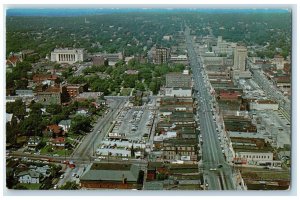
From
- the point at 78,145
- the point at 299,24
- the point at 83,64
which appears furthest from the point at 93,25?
the point at 299,24

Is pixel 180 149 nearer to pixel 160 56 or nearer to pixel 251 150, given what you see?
pixel 251 150

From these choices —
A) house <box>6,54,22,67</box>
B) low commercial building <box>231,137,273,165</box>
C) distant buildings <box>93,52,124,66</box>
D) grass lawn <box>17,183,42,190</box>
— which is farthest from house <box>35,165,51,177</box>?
low commercial building <box>231,137,273,165</box>

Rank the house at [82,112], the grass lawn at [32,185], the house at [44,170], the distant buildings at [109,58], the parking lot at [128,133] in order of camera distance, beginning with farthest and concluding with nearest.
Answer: the distant buildings at [109,58], the house at [82,112], the parking lot at [128,133], the house at [44,170], the grass lawn at [32,185]

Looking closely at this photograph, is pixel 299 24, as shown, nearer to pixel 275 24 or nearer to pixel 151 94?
pixel 275 24

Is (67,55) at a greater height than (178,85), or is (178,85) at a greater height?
(67,55)

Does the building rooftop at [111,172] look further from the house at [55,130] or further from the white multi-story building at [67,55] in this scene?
the white multi-story building at [67,55]

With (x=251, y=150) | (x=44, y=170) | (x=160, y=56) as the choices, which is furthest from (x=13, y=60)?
(x=251, y=150)

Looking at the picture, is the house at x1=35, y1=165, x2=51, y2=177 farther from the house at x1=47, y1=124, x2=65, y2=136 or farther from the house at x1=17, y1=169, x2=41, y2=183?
the house at x1=47, y1=124, x2=65, y2=136

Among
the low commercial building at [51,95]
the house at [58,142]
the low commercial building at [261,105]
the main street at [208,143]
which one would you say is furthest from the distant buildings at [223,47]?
the house at [58,142]
